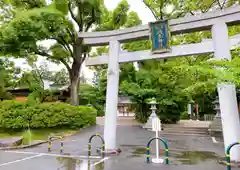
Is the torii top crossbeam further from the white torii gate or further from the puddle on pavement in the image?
the puddle on pavement

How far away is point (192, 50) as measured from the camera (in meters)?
7.25

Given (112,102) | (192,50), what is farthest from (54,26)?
(192,50)

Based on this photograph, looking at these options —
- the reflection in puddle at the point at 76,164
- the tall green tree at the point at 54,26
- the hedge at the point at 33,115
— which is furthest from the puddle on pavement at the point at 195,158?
the tall green tree at the point at 54,26

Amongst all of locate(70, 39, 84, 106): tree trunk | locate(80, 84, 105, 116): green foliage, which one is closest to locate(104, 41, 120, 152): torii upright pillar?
locate(70, 39, 84, 106): tree trunk

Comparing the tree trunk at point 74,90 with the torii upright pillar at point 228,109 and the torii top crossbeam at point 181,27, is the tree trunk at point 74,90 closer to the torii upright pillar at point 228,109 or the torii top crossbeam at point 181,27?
the torii top crossbeam at point 181,27

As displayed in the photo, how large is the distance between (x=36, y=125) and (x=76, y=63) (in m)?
6.82

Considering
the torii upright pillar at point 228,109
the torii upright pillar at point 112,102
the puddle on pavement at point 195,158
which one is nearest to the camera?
the torii upright pillar at point 228,109

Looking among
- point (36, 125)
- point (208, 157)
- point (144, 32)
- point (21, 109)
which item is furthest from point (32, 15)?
point (208, 157)

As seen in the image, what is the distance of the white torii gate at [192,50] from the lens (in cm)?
642

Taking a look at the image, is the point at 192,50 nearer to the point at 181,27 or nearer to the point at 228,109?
the point at 181,27

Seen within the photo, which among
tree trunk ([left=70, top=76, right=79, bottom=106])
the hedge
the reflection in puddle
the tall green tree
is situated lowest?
the reflection in puddle

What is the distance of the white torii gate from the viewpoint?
21.1 feet

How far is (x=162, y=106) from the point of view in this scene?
1859 centimetres

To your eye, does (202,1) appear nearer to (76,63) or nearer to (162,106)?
(162,106)
